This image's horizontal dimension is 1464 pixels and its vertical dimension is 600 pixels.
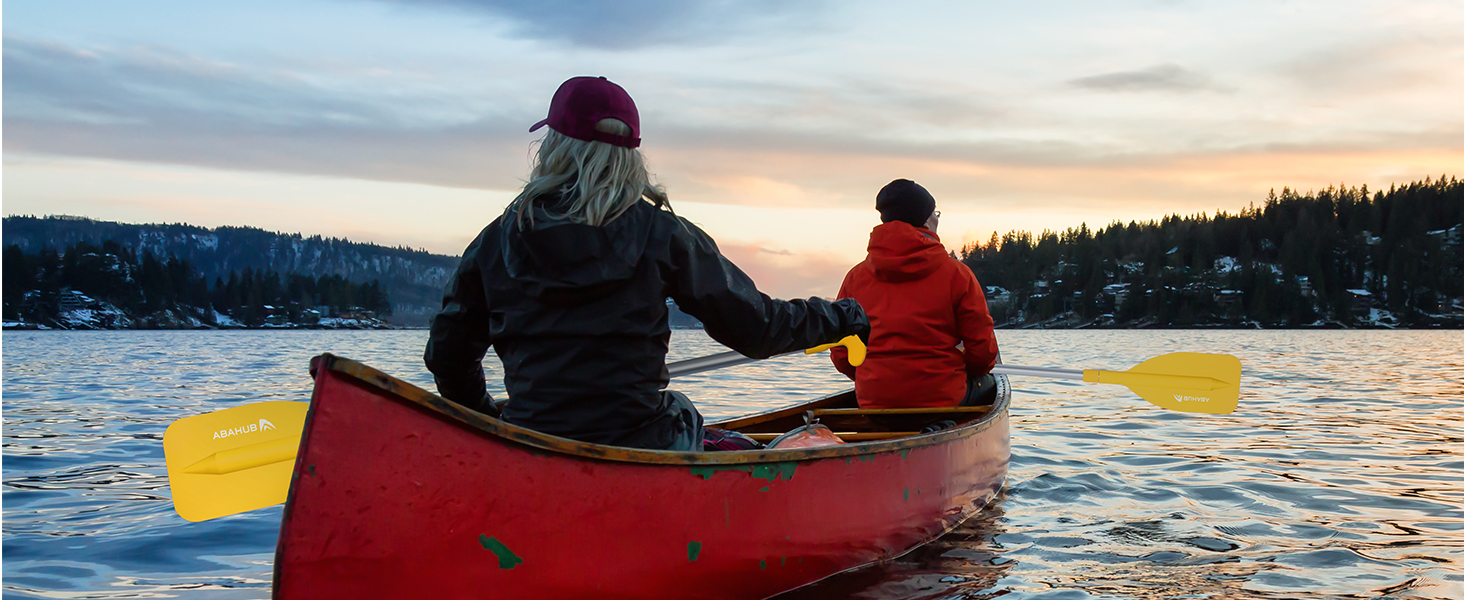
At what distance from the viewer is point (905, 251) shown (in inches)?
224

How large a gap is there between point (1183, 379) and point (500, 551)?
6394 millimetres

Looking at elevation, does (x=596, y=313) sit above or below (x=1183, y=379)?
above

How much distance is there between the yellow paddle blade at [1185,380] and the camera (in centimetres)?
738

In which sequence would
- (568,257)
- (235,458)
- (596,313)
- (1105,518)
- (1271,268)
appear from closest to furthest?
(568,257)
(596,313)
(235,458)
(1105,518)
(1271,268)

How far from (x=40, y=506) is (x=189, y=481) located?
13.9 ft

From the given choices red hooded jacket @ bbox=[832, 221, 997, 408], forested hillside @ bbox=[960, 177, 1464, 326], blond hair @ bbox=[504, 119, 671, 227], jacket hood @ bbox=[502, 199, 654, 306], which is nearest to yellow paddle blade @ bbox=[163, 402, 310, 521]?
jacket hood @ bbox=[502, 199, 654, 306]

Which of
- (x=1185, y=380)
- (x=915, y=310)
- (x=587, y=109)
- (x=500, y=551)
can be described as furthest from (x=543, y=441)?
(x=1185, y=380)

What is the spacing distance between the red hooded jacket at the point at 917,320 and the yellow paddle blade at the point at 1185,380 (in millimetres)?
1911

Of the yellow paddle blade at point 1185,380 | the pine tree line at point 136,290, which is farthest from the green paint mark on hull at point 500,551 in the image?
the pine tree line at point 136,290

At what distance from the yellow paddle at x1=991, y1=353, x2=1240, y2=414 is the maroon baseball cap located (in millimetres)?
5219

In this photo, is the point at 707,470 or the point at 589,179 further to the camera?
the point at 707,470

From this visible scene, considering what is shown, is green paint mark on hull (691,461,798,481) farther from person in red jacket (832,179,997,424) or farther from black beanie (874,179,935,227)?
black beanie (874,179,935,227)

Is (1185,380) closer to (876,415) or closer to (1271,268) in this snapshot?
(876,415)

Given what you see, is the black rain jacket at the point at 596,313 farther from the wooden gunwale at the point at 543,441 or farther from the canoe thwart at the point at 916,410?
the canoe thwart at the point at 916,410
